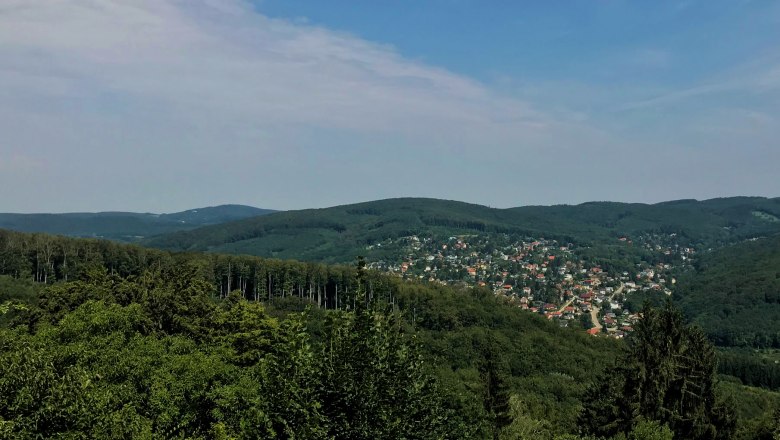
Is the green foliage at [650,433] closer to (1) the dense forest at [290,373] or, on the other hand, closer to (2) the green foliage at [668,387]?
(1) the dense forest at [290,373]

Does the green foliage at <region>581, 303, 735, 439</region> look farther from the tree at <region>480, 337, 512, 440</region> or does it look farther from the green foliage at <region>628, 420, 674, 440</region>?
the tree at <region>480, 337, 512, 440</region>

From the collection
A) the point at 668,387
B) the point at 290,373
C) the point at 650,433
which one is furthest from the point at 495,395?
the point at 290,373

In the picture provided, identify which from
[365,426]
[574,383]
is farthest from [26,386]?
[574,383]

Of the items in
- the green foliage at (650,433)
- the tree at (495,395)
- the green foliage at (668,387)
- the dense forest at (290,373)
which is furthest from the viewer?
the tree at (495,395)

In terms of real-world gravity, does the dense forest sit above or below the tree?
above

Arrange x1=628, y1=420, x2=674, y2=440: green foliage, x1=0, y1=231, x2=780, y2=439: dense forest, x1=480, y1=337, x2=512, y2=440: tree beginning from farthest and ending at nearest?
x1=480, y1=337, x2=512, y2=440: tree, x1=628, y1=420, x2=674, y2=440: green foliage, x1=0, y1=231, x2=780, y2=439: dense forest

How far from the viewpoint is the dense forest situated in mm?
14539

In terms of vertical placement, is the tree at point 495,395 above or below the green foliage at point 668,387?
below

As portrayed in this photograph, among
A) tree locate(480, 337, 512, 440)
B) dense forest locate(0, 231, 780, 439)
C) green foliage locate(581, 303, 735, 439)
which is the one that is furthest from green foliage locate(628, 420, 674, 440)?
tree locate(480, 337, 512, 440)

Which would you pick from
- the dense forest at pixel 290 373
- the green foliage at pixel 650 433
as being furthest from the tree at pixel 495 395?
the green foliage at pixel 650 433

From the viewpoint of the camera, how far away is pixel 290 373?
14750 mm

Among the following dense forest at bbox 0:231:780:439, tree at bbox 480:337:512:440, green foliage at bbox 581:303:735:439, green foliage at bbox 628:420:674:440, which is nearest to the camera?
dense forest at bbox 0:231:780:439

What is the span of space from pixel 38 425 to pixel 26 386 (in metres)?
1.09

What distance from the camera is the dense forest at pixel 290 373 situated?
47.7ft
